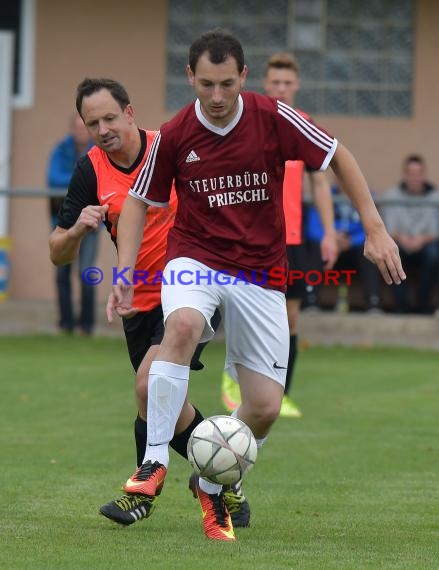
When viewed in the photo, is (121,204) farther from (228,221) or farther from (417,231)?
(417,231)

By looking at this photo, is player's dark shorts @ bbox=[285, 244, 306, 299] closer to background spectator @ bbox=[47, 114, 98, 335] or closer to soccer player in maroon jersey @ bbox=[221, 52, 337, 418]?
soccer player in maroon jersey @ bbox=[221, 52, 337, 418]

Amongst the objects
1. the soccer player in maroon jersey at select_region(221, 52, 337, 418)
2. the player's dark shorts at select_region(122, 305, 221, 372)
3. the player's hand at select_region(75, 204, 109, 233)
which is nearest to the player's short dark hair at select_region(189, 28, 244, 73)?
the player's hand at select_region(75, 204, 109, 233)

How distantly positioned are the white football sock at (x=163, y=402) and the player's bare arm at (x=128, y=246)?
1.12 ft

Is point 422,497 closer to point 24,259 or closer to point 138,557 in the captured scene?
point 138,557

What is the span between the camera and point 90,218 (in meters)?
6.37

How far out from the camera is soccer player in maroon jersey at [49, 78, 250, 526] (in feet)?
22.3

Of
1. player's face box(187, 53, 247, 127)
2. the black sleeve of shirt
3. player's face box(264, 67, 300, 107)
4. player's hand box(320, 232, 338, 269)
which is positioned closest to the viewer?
player's face box(187, 53, 247, 127)

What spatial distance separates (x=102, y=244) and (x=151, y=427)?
11.1 meters

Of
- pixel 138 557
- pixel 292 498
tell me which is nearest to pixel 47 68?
pixel 292 498

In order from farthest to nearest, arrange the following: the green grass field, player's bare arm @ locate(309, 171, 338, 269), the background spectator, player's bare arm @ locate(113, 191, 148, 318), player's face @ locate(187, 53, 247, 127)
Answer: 1. the background spectator
2. player's bare arm @ locate(309, 171, 338, 269)
3. player's bare arm @ locate(113, 191, 148, 318)
4. player's face @ locate(187, 53, 247, 127)
5. the green grass field

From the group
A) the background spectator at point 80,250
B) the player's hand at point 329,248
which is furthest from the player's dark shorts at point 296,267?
the background spectator at point 80,250

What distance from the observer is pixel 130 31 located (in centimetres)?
1759

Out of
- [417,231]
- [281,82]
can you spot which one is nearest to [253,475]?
[281,82]

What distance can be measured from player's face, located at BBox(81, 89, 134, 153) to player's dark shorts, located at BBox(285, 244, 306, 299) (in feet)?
11.3
